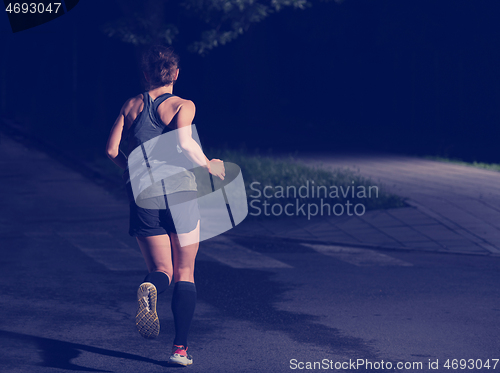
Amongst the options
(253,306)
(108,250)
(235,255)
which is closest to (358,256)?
(235,255)

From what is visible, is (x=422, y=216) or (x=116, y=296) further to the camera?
(x=422, y=216)

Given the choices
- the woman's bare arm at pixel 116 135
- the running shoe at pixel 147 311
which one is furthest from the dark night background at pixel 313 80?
the running shoe at pixel 147 311

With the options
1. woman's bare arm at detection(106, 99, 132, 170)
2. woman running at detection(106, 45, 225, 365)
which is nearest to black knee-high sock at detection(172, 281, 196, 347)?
woman running at detection(106, 45, 225, 365)

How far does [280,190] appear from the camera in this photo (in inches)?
465

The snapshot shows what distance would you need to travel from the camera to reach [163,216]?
14.6ft

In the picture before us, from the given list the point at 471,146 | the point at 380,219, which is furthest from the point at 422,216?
the point at 471,146

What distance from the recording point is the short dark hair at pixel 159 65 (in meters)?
4.41

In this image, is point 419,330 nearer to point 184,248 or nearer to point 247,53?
point 184,248

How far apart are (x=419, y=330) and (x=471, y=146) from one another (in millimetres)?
15064

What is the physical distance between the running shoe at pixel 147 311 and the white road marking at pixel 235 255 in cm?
355

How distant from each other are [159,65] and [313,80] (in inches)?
941

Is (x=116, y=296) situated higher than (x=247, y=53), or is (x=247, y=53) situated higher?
(x=247, y=53)

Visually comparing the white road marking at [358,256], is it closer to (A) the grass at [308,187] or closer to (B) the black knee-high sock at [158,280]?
(A) the grass at [308,187]

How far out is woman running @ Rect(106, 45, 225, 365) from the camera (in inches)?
172
